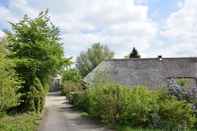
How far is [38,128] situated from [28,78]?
26.9ft

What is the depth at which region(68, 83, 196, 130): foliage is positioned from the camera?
17.2 meters

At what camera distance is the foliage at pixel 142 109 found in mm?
17172

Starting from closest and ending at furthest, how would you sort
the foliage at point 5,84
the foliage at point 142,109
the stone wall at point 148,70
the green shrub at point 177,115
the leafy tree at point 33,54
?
1. the foliage at point 5,84
2. the green shrub at point 177,115
3. the foliage at point 142,109
4. the leafy tree at point 33,54
5. the stone wall at point 148,70

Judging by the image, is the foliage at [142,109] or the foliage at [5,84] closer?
the foliage at [5,84]

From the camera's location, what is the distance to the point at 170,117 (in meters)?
17.3

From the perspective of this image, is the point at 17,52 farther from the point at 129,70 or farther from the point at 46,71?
the point at 129,70

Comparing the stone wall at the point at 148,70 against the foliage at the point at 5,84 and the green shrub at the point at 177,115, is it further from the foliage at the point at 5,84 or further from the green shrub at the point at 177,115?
the foliage at the point at 5,84

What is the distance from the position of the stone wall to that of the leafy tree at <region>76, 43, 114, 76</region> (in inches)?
1729

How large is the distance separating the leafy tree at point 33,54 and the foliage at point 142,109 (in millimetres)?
6852

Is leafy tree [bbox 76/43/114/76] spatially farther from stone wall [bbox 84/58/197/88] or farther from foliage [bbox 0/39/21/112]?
foliage [bbox 0/39/21/112]

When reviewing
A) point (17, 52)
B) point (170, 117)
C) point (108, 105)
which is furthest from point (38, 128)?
point (17, 52)

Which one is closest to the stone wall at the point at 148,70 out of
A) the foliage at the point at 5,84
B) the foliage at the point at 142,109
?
the foliage at the point at 142,109

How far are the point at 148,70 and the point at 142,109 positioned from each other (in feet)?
76.4

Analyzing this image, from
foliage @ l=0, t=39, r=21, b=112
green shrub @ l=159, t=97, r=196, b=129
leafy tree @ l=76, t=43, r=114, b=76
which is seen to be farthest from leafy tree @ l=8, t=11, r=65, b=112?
leafy tree @ l=76, t=43, r=114, b=76
